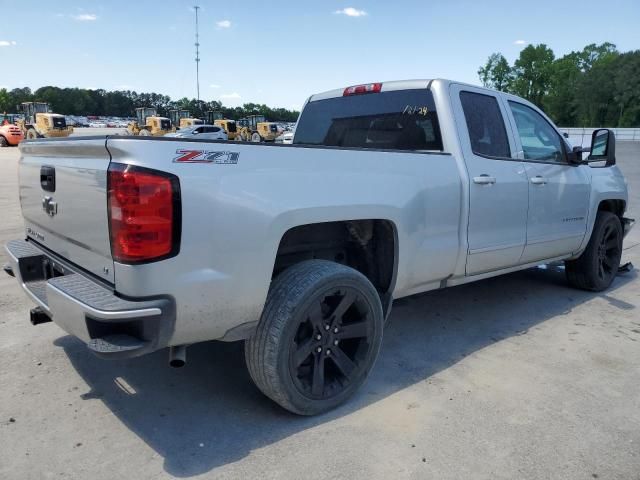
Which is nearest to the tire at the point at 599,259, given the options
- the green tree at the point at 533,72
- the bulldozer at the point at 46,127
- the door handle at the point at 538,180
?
the door handle at the point at 538,180

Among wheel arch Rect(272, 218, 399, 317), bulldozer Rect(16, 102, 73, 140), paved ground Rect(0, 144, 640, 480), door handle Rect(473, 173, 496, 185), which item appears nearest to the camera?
paved ground Rect(0, 144, 640, 480)

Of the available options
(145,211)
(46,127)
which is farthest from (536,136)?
(46,127)

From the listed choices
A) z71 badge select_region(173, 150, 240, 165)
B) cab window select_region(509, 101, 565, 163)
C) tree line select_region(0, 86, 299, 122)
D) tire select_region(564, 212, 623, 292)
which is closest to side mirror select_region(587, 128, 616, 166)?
cab window select_region(509, 101, 565, 163)

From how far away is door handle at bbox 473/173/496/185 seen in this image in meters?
3.69

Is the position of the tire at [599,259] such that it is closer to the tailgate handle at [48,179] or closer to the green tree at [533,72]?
the tailgate handle at [48,179]

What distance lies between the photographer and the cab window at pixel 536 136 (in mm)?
4383

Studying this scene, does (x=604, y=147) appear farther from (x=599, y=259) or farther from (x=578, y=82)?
(x=578, y=82)

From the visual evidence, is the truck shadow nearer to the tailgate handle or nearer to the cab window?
the tailgate handle

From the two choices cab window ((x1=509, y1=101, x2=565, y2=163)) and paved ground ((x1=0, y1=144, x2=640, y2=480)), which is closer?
paved ground ((x1=0, y1=144, x2=640, y2=480))

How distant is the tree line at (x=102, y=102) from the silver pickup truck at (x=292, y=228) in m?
99.7

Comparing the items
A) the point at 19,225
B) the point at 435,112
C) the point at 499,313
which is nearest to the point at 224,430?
the point at 435,112

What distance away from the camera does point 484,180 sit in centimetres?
375

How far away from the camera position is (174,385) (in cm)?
324

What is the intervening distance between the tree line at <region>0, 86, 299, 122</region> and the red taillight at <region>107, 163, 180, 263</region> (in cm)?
10136
